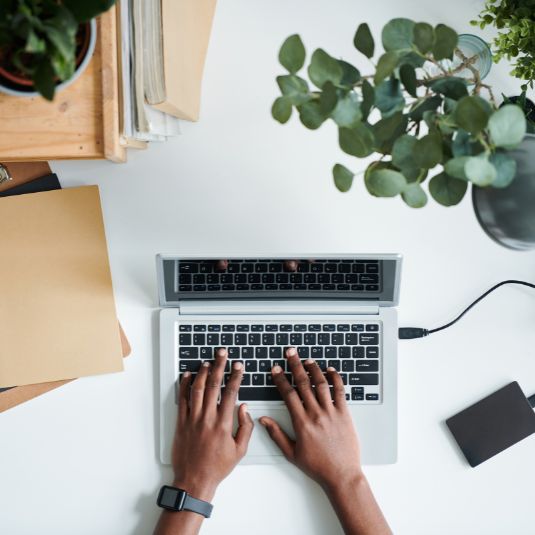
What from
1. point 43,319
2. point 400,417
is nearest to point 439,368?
point 400,417

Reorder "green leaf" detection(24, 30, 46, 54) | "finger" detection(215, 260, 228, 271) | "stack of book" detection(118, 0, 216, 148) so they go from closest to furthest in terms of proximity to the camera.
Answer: "green leaf" detection(24, 30, 46, 54) → "stack of book" detection(118, 0, 216, 148) → "finger" detection(215, 260, 228, 271)

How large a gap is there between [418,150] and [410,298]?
0.52 metres

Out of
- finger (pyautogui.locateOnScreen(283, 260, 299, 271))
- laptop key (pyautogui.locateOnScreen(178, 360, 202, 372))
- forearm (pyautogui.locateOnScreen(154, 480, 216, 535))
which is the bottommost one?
forearm (pyautogui.locateOnScreen(154, 480, 216, 535))

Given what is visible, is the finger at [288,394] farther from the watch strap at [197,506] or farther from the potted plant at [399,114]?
the potted plant at [399,114]

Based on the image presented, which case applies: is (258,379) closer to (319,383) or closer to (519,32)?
(319,383)

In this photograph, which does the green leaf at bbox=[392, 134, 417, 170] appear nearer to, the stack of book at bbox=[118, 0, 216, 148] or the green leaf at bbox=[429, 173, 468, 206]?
the green leaf at bbox=[429, 173, 468, 206]

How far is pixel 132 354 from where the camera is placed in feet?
3.36

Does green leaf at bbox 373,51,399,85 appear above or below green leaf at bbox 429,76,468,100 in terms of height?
above

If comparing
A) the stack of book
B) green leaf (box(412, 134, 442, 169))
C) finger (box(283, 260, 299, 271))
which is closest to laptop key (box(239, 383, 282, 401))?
finger (box(283, 260, 299, 271))

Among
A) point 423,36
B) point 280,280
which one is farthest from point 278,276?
point 423,36

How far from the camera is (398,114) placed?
0.59 m

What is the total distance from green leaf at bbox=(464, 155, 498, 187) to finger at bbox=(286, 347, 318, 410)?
56 cm

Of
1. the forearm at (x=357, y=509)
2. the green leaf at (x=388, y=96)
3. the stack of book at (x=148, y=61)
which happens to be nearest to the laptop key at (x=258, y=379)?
the forearm at (x=357, y=509)

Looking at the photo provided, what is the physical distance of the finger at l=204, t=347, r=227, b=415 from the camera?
98 centimetres
